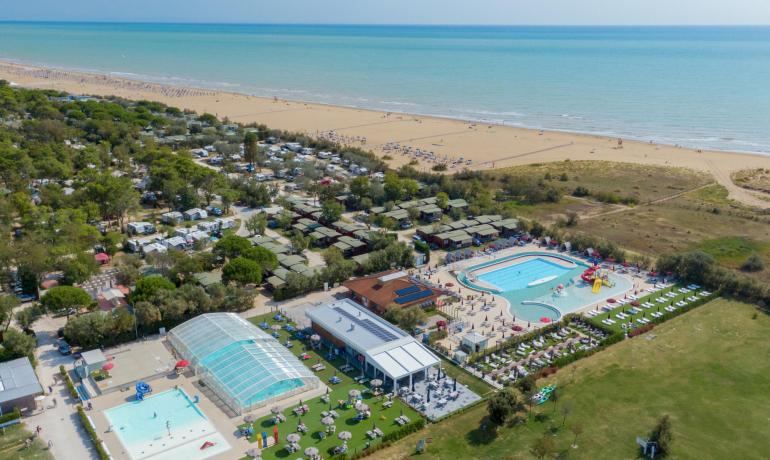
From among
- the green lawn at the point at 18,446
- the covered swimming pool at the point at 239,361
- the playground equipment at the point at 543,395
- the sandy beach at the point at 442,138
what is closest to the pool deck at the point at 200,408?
the covered swimming pool at the point at 239,361

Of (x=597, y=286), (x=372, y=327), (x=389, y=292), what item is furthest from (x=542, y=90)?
(x=372, y=327)

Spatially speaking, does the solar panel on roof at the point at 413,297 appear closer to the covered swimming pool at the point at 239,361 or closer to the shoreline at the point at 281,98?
the covered swimming pool at the point at 239,361

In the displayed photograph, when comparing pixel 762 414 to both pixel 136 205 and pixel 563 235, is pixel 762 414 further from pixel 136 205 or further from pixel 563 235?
pixel 136 205

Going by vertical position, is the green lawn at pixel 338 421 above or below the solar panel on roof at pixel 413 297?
below

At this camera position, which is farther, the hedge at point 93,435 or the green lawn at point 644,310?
the green lawn at point 644,310

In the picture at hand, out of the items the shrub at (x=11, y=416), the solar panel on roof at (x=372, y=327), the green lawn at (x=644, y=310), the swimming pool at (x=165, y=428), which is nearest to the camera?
the swimming pool at (x=165, y=428)

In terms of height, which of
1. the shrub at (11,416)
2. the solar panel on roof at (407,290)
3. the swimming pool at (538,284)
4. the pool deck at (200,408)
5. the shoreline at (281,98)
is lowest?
the pool deck at (200,408)

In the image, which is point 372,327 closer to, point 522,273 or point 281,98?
point 522,273

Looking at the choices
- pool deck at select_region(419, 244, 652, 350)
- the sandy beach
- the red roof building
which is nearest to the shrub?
the red roof building
